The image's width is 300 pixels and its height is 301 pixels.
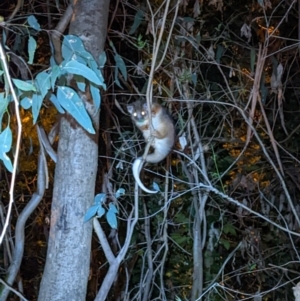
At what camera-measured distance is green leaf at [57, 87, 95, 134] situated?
1058mm

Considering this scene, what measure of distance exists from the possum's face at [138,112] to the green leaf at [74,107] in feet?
3.78

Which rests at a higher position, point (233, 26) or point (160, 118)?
point (233, 26)

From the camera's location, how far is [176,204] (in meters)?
2.54

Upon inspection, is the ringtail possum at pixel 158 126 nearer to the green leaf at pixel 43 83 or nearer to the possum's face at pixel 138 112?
the possum's face at pixel 138 112

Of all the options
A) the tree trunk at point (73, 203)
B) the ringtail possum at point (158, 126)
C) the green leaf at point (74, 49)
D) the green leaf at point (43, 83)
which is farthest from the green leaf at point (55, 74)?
the ringtail possum at point (158, 126)

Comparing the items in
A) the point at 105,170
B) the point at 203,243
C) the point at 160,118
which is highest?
the point at 160,118

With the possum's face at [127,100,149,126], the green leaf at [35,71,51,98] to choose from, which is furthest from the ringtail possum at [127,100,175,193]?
the green leaf at [35,71,51,98]

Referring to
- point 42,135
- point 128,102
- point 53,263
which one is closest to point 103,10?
Answer: point 42,135

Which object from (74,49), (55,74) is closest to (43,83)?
(55,74)

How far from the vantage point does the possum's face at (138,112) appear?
88.6 inches

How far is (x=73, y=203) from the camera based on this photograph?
1.43 m

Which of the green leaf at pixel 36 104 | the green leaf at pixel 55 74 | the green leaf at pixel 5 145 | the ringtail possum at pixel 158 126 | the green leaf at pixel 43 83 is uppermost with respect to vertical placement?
the green leaf at pixel 55 74

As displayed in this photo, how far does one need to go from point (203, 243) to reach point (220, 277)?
0.67 ft

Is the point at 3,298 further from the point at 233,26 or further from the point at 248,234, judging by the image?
the point at 233,26
